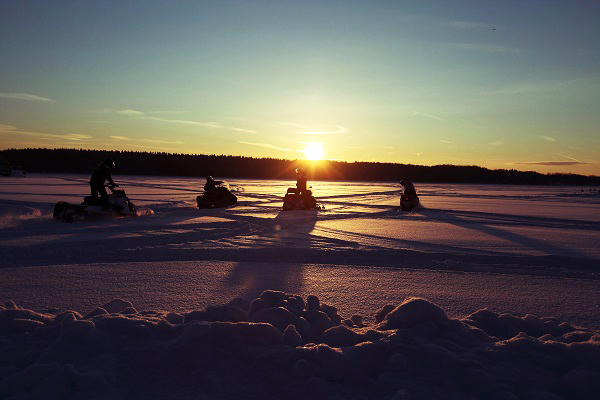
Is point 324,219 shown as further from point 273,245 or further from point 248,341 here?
point 248,341

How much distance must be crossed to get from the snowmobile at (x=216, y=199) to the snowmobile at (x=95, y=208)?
4470 mm

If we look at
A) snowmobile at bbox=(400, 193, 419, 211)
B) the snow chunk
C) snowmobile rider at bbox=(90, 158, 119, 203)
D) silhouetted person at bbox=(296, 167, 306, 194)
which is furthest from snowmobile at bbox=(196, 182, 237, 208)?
A: the snow chunk

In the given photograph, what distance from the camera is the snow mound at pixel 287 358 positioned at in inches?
117

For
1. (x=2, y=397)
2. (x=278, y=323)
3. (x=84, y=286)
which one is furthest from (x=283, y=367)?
(x=84, y=286)

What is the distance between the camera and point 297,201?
19.7m

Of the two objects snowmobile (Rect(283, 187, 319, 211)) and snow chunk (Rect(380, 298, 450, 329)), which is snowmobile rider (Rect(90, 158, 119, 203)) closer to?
snowmobile (Rect(283, 187, 319, 211))

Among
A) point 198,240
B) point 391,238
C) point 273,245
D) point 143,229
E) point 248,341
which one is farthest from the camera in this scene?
point 143,229

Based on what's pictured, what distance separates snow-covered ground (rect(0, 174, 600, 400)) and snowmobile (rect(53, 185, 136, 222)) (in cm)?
246

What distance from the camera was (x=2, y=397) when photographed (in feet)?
9.17

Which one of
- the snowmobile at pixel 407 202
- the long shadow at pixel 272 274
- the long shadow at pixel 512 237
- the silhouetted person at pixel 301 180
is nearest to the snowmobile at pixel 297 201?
the silhouetted person at pixel 301 180

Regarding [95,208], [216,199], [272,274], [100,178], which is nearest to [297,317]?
[272,274]

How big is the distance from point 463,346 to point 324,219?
1247 cm

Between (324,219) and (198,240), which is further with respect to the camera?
(324,219)

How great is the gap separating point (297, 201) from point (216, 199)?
378 centimetres
